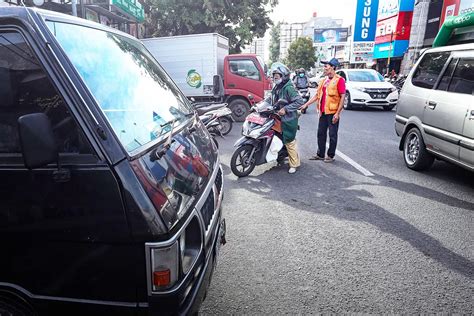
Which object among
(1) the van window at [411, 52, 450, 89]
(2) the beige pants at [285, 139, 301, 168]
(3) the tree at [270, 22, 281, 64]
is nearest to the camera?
(1) the van window at [411, 52, 450, 89]

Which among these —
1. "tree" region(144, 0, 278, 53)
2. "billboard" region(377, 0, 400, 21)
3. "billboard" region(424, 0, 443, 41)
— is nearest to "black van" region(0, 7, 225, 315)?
"tree" region(144, 0, 278, 53)

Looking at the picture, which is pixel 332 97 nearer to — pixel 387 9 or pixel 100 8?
pixel 100 8

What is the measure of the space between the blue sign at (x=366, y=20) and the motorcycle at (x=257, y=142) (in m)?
28.0

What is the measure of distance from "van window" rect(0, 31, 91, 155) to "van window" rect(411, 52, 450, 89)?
5309 mm

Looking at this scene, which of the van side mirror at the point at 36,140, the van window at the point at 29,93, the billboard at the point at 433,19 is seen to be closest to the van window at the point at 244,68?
the van window at the point at 29,93

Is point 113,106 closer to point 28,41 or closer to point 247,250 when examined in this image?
point 28,41

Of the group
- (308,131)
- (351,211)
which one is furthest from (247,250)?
(308,131)

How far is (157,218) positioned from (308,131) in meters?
8.07

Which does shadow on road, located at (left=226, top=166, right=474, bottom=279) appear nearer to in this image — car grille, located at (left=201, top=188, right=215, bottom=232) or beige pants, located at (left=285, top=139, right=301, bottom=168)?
beige pants, located at (left=285, top=139, right=301, bottom=168)

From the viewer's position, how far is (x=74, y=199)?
149 cm

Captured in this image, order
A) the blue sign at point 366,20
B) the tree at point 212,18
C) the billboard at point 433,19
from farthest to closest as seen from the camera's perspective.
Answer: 1. the blue sign at point 366,20
2. the billboard at point 433,19
3. the tree at point 212,18

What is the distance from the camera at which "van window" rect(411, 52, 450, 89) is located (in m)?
4.99

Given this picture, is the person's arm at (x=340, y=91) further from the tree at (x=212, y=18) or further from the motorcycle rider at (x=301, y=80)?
the tree at (x=212, y=18)

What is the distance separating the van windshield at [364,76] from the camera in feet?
43.0
